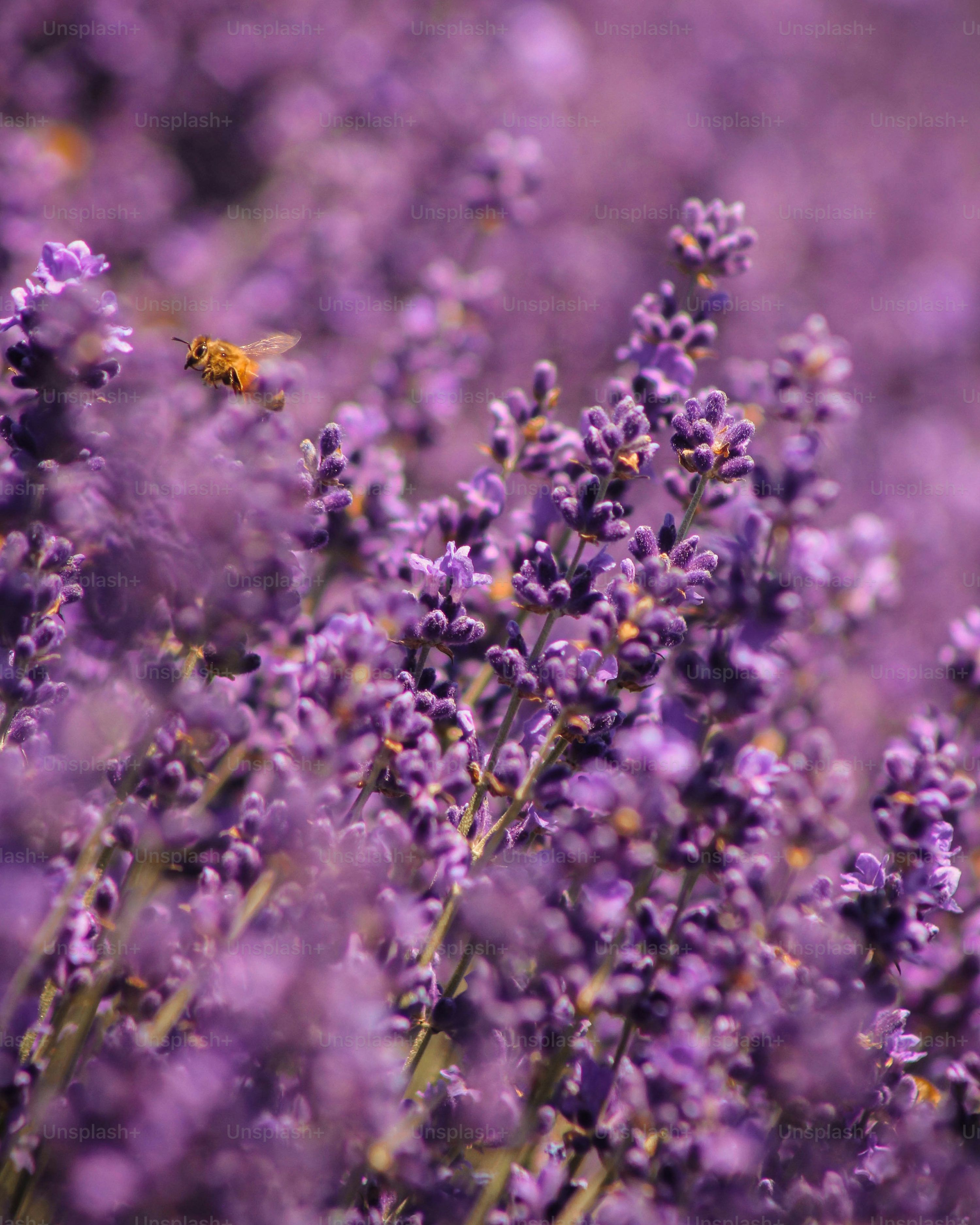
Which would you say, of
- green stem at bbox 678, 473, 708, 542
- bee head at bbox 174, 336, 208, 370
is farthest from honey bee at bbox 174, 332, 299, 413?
green stem at bbox 678, 473, 708, 542

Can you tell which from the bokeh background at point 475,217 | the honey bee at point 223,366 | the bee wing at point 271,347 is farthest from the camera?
the bokeh background at point 475,217

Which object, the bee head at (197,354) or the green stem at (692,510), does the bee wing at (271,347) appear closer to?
the bee head at (197,354)

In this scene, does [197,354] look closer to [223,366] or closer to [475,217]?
[223,366]

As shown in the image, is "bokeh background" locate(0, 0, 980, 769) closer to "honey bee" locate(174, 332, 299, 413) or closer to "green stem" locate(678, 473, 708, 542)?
"honey bee" locate(174, 332, 299, 413)

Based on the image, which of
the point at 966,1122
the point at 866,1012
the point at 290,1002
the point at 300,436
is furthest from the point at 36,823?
the point at 966,1122

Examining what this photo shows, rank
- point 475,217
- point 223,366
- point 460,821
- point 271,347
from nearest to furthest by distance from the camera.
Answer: point 460,821 < point 223,366 < point 271,347 < point 475,217

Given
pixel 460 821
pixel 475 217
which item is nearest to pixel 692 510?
pixel 460 821

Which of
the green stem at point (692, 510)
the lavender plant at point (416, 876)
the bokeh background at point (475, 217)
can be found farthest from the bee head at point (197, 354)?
the green stem at point (692, 510)
